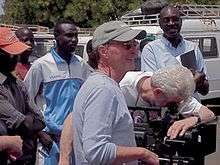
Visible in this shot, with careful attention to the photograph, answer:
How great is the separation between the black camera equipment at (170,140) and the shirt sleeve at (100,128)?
0.32 m

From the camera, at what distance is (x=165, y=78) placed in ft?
10.00

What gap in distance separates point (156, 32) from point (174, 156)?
825cm

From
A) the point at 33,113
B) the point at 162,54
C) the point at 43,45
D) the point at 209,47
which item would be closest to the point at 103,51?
the point at 33,113

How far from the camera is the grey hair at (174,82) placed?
303 cm

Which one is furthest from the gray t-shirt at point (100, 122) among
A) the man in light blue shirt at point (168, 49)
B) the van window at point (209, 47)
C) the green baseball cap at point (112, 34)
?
the van window at point (209, 47)

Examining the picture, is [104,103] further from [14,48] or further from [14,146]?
[14,48]

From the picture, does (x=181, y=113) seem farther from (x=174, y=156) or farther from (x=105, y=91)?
(x=105, y=91)

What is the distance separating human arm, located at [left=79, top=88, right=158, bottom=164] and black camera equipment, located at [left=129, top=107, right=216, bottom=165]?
0.19 meters

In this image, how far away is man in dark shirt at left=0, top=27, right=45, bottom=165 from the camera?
127 inches

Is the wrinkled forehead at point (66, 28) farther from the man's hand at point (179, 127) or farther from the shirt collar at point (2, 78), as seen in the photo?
the man's hand at point (179, 127)

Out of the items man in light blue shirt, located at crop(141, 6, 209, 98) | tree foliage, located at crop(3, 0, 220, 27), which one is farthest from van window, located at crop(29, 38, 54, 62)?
tree foliage, located at crop(3, 0, 220, 27)

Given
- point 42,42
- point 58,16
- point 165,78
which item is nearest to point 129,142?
point 165,78

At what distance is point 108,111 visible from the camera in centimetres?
274

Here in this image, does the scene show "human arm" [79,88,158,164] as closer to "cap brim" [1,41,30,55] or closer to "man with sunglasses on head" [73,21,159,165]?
"man with sunglasses on head" [73,21,159,165]
